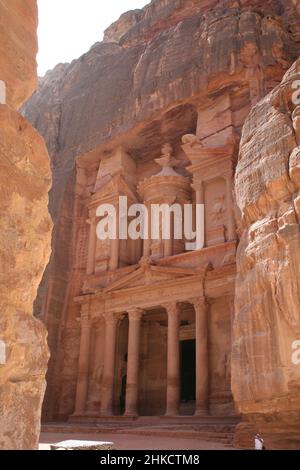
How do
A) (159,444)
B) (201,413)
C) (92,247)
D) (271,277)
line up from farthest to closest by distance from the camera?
(92,247) → (201,413) → (159,444) → (271,277)

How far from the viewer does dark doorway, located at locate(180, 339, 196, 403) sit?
23.4 meters

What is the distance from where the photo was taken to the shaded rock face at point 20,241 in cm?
219

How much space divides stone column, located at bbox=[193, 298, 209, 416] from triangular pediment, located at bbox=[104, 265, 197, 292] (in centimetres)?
146

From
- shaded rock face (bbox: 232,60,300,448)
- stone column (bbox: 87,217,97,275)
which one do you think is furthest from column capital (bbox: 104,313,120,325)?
shaded rock face (bbox: 232,60,300,448)

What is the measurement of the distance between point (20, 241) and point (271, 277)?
7159 millimetres

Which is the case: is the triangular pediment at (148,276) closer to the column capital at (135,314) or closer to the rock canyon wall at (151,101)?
the column capital at (135,314)

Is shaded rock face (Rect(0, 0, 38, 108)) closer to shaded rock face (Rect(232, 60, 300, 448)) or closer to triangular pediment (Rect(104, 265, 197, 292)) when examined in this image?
shaded rock face (Rect(232, 60, 300, 448))

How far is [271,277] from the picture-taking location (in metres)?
8.88

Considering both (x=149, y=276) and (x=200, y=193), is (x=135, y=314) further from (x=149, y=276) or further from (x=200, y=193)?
(x=200, y=193)

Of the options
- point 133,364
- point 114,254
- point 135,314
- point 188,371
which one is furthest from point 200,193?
point 188,371

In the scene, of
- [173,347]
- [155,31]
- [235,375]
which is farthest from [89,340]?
[155,31]

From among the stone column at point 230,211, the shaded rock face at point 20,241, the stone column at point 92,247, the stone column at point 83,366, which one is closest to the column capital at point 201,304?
the stone column at point 230,211

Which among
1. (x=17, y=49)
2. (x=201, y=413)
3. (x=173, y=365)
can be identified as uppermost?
(x=173, y=365)

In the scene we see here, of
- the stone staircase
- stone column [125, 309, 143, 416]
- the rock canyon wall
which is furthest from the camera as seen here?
the rock canyon wall
